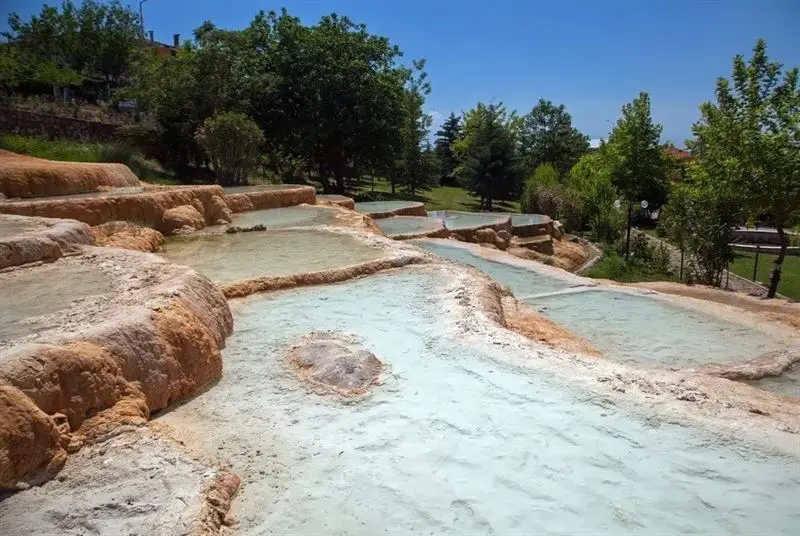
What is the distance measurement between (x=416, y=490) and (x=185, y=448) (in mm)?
1230

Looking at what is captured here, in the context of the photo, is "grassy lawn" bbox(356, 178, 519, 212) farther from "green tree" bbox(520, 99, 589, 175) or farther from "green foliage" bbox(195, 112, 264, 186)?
"green foliage" bbox(195, 112, 264, 186)

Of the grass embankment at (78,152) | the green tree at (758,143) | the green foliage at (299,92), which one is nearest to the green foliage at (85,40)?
the green foliage at (299,92)

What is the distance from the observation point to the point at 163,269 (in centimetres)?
497

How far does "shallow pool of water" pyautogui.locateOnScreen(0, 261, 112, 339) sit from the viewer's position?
3734mm

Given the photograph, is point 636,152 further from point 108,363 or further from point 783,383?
point 108,363

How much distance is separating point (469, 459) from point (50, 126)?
1920 cm

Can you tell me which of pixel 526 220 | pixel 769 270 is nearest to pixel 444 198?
pixel 526 220

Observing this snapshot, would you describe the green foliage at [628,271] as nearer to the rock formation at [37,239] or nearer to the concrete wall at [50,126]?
the rock formation at [37,239]

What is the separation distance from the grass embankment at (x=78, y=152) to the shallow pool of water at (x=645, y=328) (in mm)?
11385

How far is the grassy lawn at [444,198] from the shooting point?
98.6 ft

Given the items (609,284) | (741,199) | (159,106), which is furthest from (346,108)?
(609,284)

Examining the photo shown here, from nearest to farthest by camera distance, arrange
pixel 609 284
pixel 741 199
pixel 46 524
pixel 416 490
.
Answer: pixel 46 524 → pixel 416 490 → pixel 609 284 → pixel 741 199

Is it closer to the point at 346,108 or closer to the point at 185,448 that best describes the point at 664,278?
the point at 346,108

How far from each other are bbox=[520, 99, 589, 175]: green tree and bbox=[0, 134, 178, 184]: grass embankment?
2968 cm
